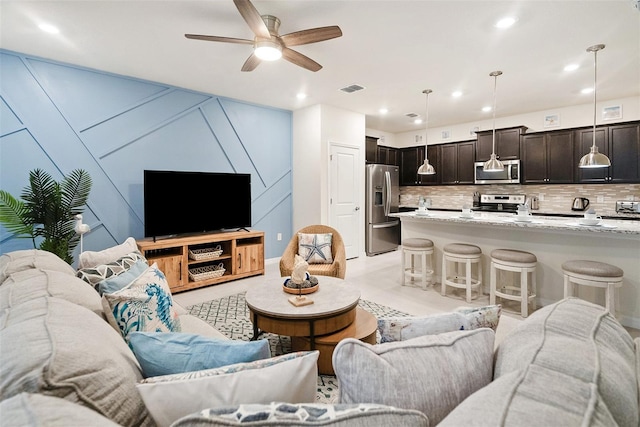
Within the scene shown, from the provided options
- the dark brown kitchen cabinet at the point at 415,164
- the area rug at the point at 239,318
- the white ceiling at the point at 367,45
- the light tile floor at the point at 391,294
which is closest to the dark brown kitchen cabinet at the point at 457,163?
the dark brown kitchen cabinet at the point at 415,164

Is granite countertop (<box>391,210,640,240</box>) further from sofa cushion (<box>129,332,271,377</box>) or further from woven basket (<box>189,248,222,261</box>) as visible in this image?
sofa cushion (<box>129,332,271,377</box>)

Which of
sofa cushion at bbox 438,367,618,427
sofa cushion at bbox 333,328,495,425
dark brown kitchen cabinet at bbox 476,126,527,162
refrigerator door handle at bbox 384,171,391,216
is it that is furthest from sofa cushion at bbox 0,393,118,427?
dark brown kitchen cabinet at bbox 476,126,527,162

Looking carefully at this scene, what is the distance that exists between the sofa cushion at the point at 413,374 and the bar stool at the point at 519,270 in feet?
9.16

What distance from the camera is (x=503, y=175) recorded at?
230 inches

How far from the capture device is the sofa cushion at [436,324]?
101cm

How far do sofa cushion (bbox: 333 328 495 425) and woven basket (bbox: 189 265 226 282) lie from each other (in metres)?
3.77

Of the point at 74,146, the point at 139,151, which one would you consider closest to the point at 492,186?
the point at 139,151

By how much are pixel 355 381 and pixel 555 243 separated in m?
3.49

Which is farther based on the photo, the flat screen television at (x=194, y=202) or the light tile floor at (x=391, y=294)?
the flat screen television at (x=194, y=202)

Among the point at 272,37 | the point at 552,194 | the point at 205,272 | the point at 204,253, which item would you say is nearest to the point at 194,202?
the point at 204,253

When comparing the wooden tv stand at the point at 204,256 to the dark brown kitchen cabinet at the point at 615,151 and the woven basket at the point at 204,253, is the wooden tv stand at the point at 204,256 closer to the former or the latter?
the woven basket at the point at 204,253

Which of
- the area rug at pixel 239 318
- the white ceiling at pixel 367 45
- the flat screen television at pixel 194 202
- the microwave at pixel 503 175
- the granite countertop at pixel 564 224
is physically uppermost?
the white ceiling at pixel 367 45

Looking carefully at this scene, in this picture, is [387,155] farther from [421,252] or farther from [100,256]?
[100,256]

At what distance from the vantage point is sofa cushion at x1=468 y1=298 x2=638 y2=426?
521 millimetres
